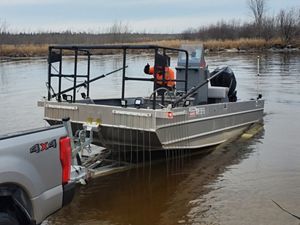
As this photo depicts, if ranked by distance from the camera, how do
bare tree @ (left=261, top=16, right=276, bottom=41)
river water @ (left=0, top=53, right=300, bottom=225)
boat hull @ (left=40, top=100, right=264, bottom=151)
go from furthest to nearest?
bare tree @ (left=261, top=16, right=276, bottom=41), boat hull @ (left=40, top=100, right=264, bottom=151), river water @ (left=0, top=53, right=300, bottom=225)

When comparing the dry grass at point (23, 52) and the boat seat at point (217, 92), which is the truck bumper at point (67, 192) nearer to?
the boat seat at point (217, 92)

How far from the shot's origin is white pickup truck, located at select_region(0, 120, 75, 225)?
11.5 feet

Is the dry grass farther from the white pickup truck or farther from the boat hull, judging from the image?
the white pickup truck

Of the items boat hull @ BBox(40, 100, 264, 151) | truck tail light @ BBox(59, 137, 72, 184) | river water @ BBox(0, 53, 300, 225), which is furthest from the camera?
boat hull @ BBox(40, 100, 264, 151)

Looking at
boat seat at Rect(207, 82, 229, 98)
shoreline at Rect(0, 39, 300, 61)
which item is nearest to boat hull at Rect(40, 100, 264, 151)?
boat seat at Rect(207, 82, 229, 98)

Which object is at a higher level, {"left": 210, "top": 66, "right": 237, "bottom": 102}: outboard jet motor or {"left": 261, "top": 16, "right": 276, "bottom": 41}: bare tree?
{"left": 261, "top": 16, "right": 276, "bottom": 41}: bare tree

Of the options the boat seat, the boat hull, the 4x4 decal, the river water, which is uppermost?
the boat seat

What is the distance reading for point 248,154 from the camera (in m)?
9.10

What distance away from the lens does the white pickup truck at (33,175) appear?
3.50m

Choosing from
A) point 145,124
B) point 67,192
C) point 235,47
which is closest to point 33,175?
point 67,192

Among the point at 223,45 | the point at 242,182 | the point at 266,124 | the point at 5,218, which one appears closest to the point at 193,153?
the point at 242,182

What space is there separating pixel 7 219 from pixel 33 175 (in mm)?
400

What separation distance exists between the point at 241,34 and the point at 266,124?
67.0 m

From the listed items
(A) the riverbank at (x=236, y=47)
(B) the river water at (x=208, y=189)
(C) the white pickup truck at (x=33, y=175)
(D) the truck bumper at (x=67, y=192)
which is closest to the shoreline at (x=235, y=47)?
(A) the riverbank at (x=236, y=47)
